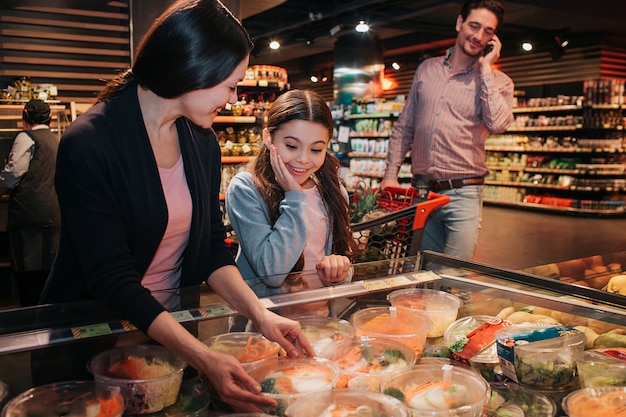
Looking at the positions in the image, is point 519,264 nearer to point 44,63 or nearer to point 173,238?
point 44,63

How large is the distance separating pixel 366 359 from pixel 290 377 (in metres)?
0.23

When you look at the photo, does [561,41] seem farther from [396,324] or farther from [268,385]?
[268,385]

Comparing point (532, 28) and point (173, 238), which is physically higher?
A: point (532, 28)

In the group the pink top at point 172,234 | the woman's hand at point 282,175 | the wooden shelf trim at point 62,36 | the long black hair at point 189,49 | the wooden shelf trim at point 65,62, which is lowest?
the pink top at point 172,234

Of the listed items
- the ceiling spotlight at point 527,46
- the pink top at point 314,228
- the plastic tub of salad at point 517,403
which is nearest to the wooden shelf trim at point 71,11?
the pink top at point 314,228

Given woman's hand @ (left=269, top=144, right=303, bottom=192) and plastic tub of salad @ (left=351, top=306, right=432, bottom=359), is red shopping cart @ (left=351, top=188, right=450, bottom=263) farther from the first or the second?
plastic tub of salad @ (left=351, top=306, right=432, bottom=359)

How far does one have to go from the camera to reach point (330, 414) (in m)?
1.22

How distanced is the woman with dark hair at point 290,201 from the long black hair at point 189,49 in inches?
30.3

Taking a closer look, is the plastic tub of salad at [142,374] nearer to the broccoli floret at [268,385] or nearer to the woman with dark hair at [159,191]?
the woman with dark hair at [159,191]

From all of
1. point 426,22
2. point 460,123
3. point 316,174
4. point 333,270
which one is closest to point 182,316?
point 333,270

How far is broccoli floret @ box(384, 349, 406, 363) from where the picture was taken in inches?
57.9

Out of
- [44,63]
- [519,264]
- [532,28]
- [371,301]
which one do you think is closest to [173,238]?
[371,301]

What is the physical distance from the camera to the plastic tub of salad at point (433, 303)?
174cm

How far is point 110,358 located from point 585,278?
164cm
